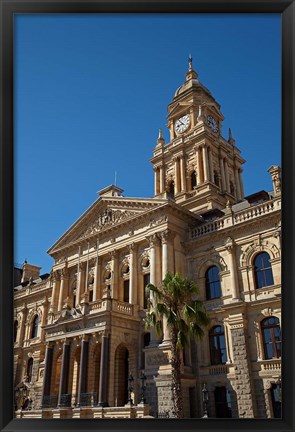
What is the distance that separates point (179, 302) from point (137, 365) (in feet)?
28.3

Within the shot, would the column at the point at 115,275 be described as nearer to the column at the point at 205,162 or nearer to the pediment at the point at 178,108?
the column at the point at 205,162

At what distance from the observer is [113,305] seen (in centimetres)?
2812

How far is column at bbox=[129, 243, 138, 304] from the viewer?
30.1m

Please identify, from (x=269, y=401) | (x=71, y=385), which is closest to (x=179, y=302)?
(x=269, y=401)

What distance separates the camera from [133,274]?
3084 centimetres

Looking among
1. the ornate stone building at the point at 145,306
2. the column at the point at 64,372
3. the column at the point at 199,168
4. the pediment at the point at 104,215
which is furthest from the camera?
the column at the point at 199,168

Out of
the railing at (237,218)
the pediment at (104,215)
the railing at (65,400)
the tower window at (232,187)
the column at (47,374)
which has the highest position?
the tower window at (232,187)

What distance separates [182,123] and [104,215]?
17987 millimetres

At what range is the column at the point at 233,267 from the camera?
84.8 ft

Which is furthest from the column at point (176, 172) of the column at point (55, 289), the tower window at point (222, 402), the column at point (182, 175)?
the tower window at point (222, 402)

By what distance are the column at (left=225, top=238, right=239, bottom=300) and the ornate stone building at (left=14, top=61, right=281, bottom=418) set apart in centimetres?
7

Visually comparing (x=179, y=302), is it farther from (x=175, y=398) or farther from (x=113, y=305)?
(x=113, y=305)

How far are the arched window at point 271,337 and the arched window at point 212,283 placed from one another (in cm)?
407

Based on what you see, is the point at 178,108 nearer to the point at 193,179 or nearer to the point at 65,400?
the point at 193,179
